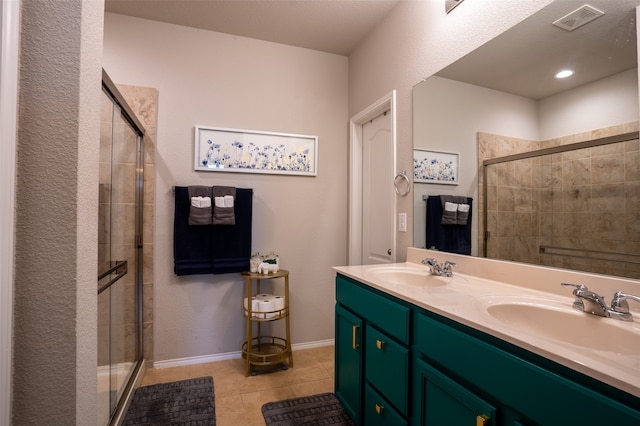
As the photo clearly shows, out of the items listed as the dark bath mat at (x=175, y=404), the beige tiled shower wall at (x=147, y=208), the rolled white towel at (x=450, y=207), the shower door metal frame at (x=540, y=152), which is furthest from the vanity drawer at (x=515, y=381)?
the beige tiled shower wall at (x=147, y=208)

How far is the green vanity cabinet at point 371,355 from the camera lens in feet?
4.09

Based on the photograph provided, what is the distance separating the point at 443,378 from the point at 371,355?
1.63 ft

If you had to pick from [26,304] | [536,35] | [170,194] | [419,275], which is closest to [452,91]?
[536,35]

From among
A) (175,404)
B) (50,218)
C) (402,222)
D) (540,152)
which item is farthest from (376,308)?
(175,404)

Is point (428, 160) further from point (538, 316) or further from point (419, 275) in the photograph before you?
point (538, 316)

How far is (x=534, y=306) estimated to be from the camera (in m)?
1.08

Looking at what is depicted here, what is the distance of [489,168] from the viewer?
1.52 metres

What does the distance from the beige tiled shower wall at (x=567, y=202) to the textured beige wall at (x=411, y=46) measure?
0.90ft

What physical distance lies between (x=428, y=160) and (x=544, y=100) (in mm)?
681

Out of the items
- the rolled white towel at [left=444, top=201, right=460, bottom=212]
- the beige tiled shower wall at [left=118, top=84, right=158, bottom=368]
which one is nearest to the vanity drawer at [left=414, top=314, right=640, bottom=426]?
the rolled white towel at [left=444, top=201, right=460, bottom=212]

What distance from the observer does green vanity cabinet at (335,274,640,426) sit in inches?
26.3

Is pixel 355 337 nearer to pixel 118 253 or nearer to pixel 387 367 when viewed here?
pixel 387 367

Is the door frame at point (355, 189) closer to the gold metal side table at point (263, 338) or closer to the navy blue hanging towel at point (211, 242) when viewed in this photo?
the gold metal side table at point (263, 338)

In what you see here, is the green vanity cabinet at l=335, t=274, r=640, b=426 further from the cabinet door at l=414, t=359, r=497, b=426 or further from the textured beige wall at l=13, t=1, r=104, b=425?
the textured beige wall at l=13, t=1, r=104, b=425
